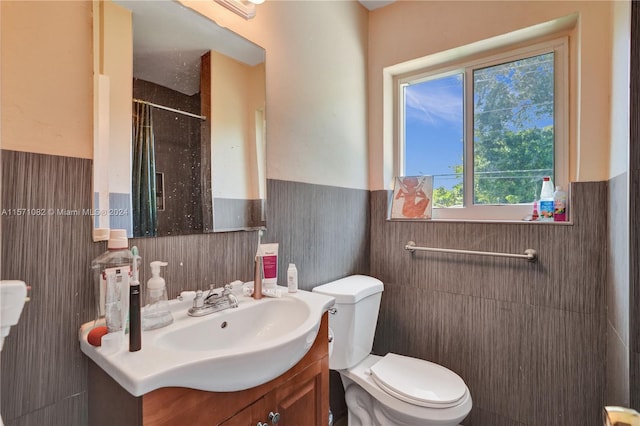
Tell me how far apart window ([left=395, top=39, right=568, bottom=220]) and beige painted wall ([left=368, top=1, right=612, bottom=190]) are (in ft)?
0.37

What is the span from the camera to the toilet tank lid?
146cm

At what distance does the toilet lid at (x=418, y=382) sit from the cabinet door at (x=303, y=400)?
0.39 meters

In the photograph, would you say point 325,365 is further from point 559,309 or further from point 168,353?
point 559,309

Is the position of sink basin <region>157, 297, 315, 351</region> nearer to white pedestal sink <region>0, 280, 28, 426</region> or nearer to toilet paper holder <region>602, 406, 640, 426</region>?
white pedestal sink <region>0, 280, 28, 426</region>

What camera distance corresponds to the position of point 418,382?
1.38 m

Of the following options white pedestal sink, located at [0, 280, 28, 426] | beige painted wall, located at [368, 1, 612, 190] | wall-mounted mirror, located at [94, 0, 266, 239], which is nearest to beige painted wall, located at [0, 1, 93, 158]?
wall-mounted mirror, located at [94, 0, 266, 239]

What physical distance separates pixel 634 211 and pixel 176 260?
1385 mm

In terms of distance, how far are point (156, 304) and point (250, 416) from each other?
39 centimetres

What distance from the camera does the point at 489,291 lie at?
161cm

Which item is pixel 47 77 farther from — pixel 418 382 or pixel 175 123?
pixel 418 382

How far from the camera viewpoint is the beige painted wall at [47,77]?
27.6 inches

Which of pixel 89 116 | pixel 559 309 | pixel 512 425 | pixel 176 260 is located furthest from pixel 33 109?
pixel 512 425

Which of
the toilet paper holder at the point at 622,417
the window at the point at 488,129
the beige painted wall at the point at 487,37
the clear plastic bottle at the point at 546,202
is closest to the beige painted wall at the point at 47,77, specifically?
the toilet paper holder at the point at 622,417

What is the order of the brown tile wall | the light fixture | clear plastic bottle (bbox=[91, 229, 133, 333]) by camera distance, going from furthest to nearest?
the brown tile wall
the light fixture
clear plastic bottle (bbox=[91, 229, 133, 333])
